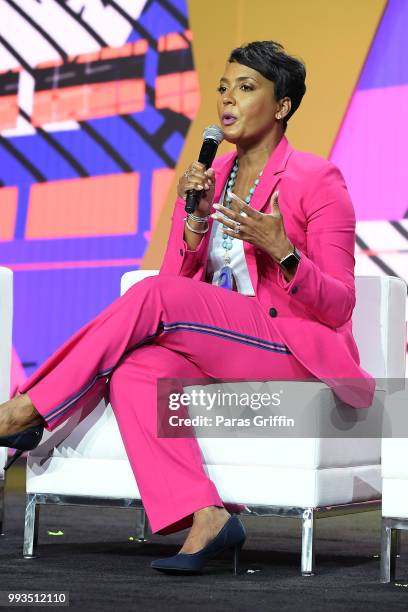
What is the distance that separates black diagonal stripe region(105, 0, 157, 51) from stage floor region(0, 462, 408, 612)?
2567 mm

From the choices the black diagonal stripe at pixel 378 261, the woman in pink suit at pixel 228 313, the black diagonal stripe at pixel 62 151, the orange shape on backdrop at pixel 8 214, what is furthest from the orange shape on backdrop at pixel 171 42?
the woman in pink suit at pixel 228 313

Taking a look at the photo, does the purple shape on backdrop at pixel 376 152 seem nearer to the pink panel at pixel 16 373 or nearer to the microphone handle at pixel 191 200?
the pink panel at pixel 16 373

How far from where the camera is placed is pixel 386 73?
176 inches

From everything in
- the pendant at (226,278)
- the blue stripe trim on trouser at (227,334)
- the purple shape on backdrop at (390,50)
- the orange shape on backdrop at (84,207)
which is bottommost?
the blue stripe trim on trouser at (227,334)

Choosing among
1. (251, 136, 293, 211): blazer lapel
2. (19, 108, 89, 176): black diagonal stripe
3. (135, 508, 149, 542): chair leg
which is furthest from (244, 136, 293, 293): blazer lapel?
(19, 108, 89, 176): black diagonal stripe

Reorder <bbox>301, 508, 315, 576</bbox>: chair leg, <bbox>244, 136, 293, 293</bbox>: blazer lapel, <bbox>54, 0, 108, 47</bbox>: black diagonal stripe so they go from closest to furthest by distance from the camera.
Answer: <bbox>301, 508, 315, 576</bbox>: chair leg
<bbox>244, 136, 293, 293</bbox>: blazer lapel
<bbox>54, 0, 108, 47</bbox>: black diagonal stripe

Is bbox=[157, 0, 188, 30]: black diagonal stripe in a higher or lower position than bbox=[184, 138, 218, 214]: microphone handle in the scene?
higher

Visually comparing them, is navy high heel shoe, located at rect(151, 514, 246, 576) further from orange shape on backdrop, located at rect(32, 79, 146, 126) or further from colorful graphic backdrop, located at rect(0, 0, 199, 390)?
orange shape on backdrop, located at rect(32, 79, 146, 126)

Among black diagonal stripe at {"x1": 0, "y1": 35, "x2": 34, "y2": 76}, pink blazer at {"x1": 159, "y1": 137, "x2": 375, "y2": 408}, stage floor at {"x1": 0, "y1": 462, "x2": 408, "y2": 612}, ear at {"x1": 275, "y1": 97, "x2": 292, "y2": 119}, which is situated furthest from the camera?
black diagonal stripe at {"x1": 0, "y1": 35, "x2": 34, "y2": 76}

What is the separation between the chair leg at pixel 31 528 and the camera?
238 centimetres

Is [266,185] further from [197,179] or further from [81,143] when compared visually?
[81,143]

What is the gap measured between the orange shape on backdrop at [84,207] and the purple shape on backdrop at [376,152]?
1054 mm

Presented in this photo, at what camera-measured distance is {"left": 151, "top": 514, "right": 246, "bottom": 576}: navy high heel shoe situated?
81.0 inches

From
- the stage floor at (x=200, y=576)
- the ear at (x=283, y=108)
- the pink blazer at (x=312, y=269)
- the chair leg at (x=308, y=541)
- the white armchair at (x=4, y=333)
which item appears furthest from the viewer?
the white armchair at (x=4, y=333)
